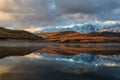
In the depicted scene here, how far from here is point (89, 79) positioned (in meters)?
25.9

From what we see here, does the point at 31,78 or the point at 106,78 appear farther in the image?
the point at 106,78

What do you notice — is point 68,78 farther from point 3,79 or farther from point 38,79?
point 3,79

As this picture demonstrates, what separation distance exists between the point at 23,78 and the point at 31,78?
2.42ft

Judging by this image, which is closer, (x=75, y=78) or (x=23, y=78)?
(x=23, y=78)

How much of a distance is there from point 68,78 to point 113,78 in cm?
463

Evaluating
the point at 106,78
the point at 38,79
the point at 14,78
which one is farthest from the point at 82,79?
the point at 14,78

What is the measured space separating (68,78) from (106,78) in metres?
3.94

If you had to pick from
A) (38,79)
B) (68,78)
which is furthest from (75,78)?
(38,79)

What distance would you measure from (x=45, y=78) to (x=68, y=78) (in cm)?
236

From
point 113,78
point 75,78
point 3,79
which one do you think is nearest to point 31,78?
point 3,79

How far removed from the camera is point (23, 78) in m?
→ 24.5

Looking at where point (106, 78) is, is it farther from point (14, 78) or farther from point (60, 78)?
point (14, 78)

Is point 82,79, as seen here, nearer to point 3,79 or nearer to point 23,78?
point 23,78

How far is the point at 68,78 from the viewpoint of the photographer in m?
26.1
